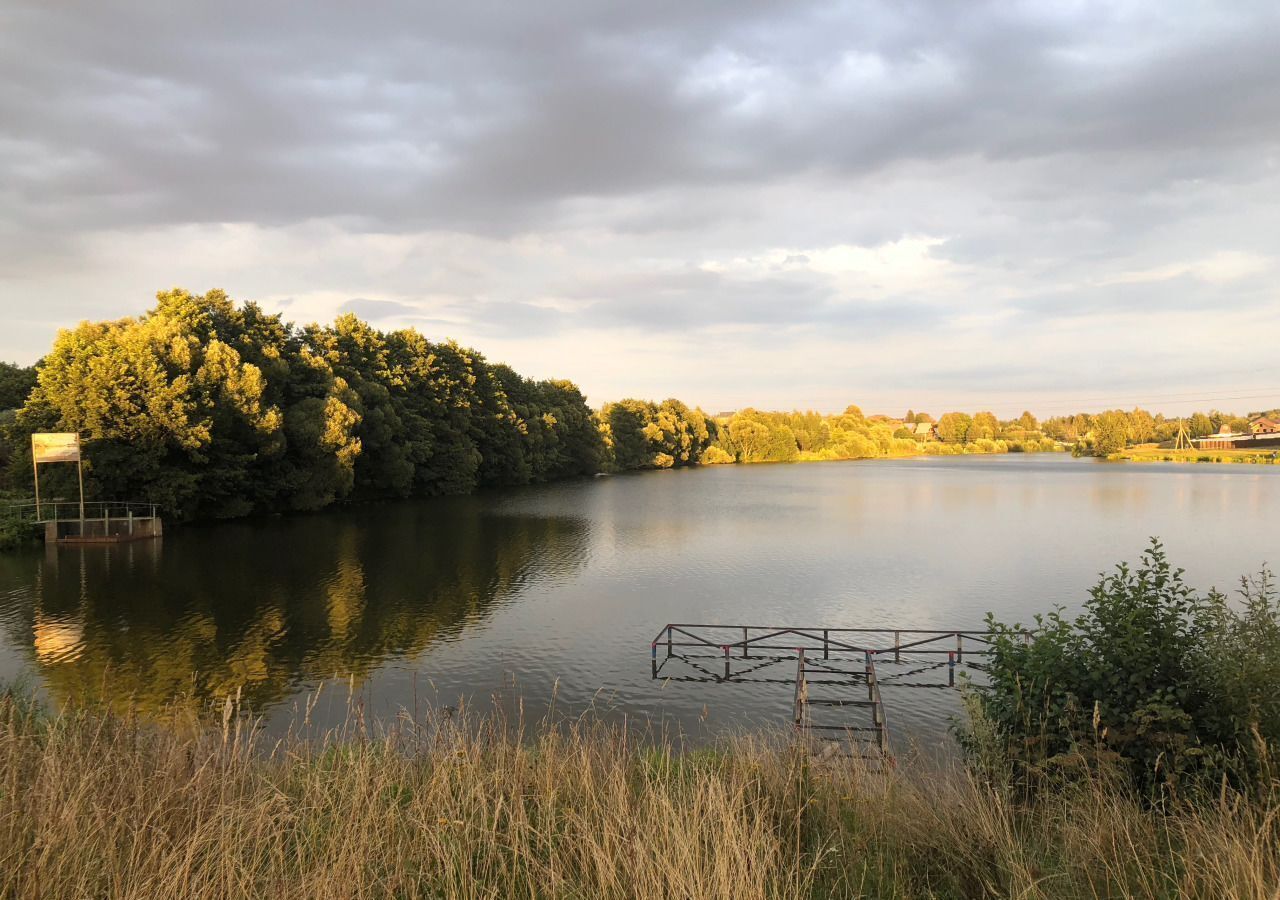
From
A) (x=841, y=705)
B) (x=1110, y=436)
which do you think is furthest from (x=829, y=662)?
(x=1110, y=436)

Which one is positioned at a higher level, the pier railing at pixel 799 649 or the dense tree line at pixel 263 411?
the dense tree line at pixel 263 411

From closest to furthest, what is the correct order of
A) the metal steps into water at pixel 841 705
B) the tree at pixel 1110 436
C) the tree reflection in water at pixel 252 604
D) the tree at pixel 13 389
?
the metal steps into water at pixel 841 705 → the tree reflection in water at pixel 252 604 → the tree at pixel 13 389 → the tree at pixel 1110 436

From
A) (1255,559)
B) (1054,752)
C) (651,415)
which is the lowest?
(1255,559)

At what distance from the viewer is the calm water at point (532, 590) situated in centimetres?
2055

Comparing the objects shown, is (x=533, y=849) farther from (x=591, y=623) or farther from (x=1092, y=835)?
(x=591, y=623)

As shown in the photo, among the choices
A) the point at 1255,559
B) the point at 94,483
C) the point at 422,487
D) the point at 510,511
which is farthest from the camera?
the point at 422,487

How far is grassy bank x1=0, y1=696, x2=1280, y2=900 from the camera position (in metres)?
4.48

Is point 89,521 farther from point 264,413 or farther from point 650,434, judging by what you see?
point 650,434

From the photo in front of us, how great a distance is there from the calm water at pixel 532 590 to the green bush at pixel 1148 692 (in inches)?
201

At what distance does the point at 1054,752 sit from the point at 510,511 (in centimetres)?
5537

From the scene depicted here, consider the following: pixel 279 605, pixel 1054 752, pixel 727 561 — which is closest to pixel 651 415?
pixel 727 561

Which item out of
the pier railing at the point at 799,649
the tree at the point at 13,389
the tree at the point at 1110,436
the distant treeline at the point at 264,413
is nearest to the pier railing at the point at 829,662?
the pier railing at the point at 799,649

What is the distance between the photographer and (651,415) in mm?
134125

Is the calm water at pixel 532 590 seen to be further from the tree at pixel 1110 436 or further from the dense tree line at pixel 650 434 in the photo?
the tree at pixel 1110 436
